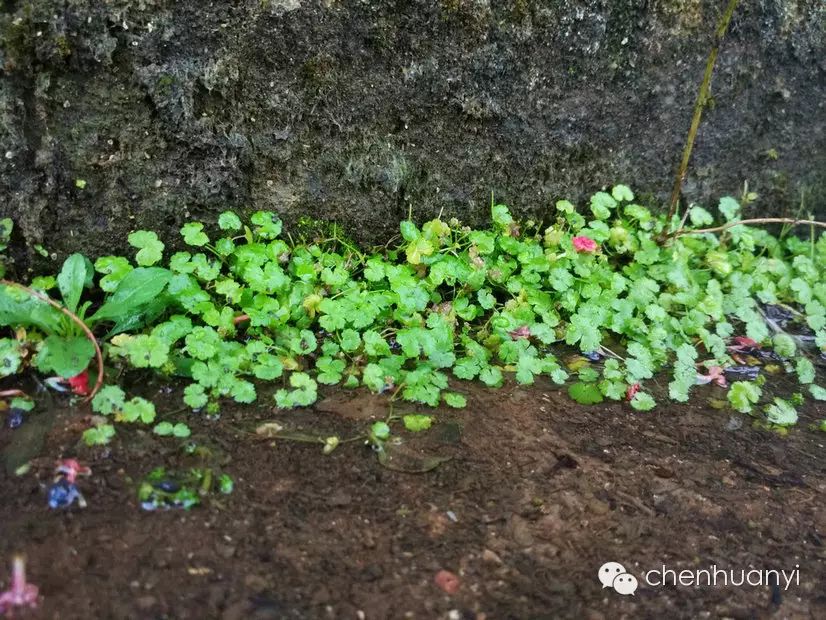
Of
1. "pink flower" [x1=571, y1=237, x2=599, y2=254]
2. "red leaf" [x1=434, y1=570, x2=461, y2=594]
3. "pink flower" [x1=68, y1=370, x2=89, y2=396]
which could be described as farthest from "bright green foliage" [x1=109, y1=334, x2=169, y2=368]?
"pink flower" [x1=571, y1=237, x2=599, y2=254]

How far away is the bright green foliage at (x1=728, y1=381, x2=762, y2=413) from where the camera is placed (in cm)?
255

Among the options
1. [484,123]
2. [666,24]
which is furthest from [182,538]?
[666,24]

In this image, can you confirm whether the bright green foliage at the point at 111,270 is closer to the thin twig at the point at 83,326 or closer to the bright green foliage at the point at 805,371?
the thin twig at the point at 83,326

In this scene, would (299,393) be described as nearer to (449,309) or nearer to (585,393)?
(449,309)

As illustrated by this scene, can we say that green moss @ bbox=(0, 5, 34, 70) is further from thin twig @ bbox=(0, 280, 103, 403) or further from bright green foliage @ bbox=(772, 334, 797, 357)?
bright green foliage @ bbox=(772, 334, 797, 357)

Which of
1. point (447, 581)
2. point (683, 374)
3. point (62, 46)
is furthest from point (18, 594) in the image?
point (683, 374)

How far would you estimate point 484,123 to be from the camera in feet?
→ 9.43

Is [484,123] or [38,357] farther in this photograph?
[484,123]

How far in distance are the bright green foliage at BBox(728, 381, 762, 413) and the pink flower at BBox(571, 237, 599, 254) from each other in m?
0.75

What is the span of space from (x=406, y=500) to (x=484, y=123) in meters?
1.54

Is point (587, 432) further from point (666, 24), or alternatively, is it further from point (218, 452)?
point (666, 24)

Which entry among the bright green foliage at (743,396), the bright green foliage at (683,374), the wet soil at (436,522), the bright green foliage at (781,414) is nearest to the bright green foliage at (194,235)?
the wet soil at (436,522)

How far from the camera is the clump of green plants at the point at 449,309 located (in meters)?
2.32

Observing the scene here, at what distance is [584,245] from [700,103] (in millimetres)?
730
